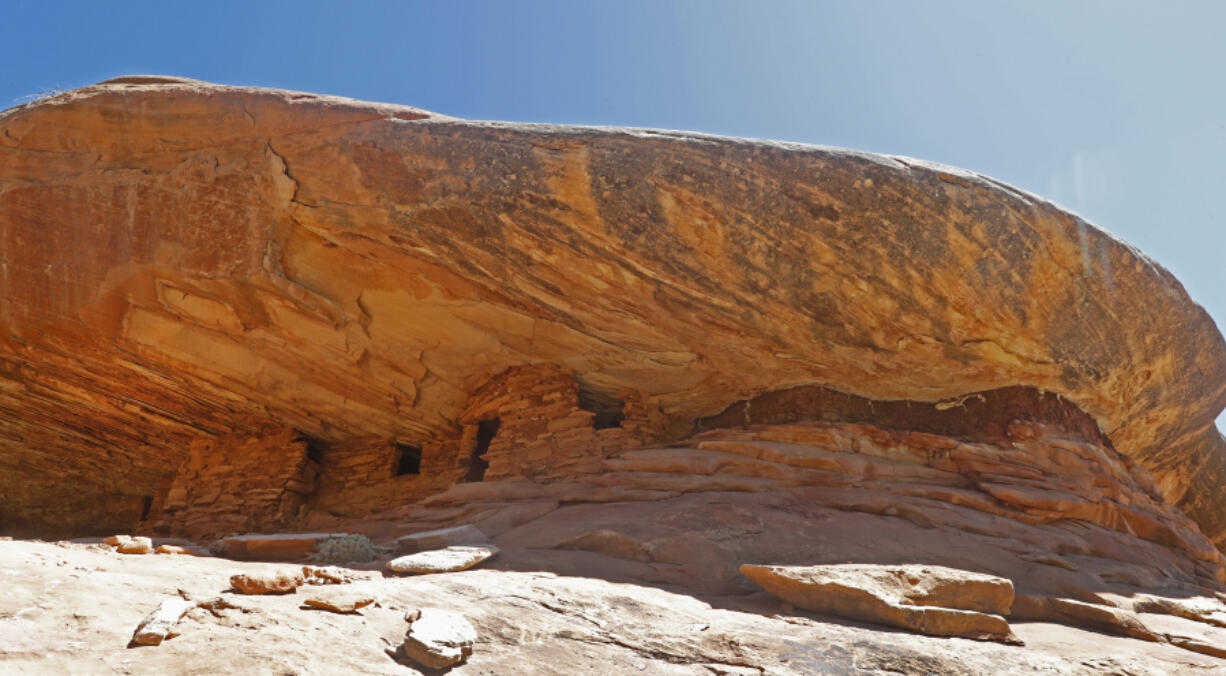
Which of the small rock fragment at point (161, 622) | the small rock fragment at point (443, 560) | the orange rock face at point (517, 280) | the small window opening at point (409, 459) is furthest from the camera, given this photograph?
the small window opening at point (409, 459)

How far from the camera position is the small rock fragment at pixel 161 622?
2.38m

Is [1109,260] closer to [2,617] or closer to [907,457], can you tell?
[907,457]

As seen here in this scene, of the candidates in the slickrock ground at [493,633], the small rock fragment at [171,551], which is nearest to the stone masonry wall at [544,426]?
the slickrock ground at [493,633]

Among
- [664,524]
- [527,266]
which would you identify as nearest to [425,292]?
[527,266]

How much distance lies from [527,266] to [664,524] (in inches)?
105

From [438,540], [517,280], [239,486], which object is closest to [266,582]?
[438,540]

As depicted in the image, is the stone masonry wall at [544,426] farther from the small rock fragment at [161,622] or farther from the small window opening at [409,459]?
the small rock fragment at [161,622]

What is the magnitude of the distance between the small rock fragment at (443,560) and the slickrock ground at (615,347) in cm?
4

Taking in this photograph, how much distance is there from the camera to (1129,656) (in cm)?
361

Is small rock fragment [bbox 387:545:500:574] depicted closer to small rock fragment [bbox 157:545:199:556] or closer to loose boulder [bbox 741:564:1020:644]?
small rock fragment [bbox 157:545:199:556]

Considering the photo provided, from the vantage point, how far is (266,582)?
10.2 ft

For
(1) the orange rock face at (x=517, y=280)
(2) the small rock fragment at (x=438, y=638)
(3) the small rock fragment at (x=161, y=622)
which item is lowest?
(3) the small rock fragment at (x=161, y=622)

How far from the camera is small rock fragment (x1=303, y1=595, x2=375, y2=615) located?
301 centimetres

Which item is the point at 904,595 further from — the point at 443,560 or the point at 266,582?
the point at 266,582
